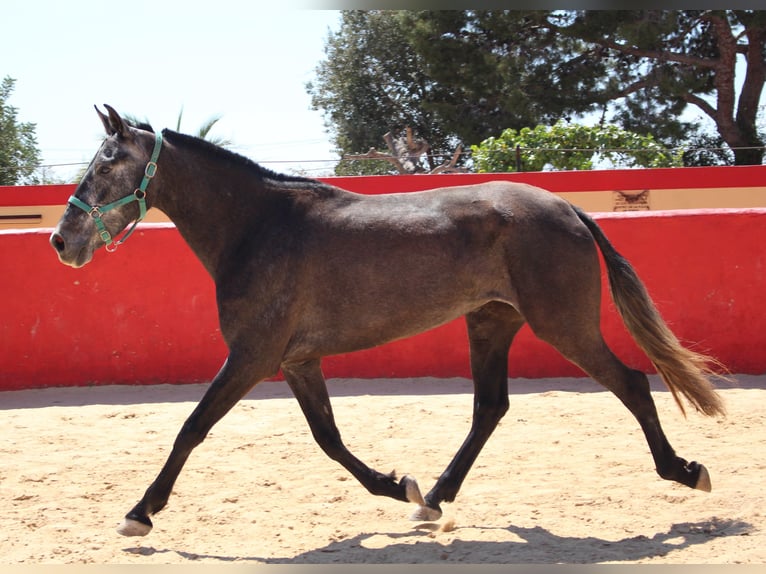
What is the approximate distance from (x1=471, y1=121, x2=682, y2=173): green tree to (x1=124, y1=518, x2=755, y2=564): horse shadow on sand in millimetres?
11019

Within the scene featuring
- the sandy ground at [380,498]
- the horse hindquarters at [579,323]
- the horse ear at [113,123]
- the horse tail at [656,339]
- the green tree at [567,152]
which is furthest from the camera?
the green tree at [567,152]

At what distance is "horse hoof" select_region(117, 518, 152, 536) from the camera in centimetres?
419

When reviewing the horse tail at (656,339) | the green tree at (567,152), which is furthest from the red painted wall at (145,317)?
the green tree at (567,152)

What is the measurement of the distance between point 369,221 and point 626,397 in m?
1.53

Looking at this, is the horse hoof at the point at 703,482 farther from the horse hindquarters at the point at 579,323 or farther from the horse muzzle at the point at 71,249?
the horse muzzle at the point at 71,249

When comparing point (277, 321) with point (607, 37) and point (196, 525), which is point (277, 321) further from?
point (607, 37)

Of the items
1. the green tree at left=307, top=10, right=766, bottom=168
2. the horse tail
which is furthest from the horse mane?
the green tree at left=307, top=10, right=766, bottom=168

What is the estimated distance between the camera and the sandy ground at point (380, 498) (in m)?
4.08

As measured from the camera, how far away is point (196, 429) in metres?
4.21

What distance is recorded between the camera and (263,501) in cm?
489

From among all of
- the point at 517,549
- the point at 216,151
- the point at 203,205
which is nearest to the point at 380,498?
the point at 517,549

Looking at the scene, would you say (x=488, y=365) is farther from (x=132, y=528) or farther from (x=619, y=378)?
(x=132, y=528)

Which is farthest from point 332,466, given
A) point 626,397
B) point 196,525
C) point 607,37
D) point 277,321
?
point 607,37

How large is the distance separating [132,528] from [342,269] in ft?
5.10
